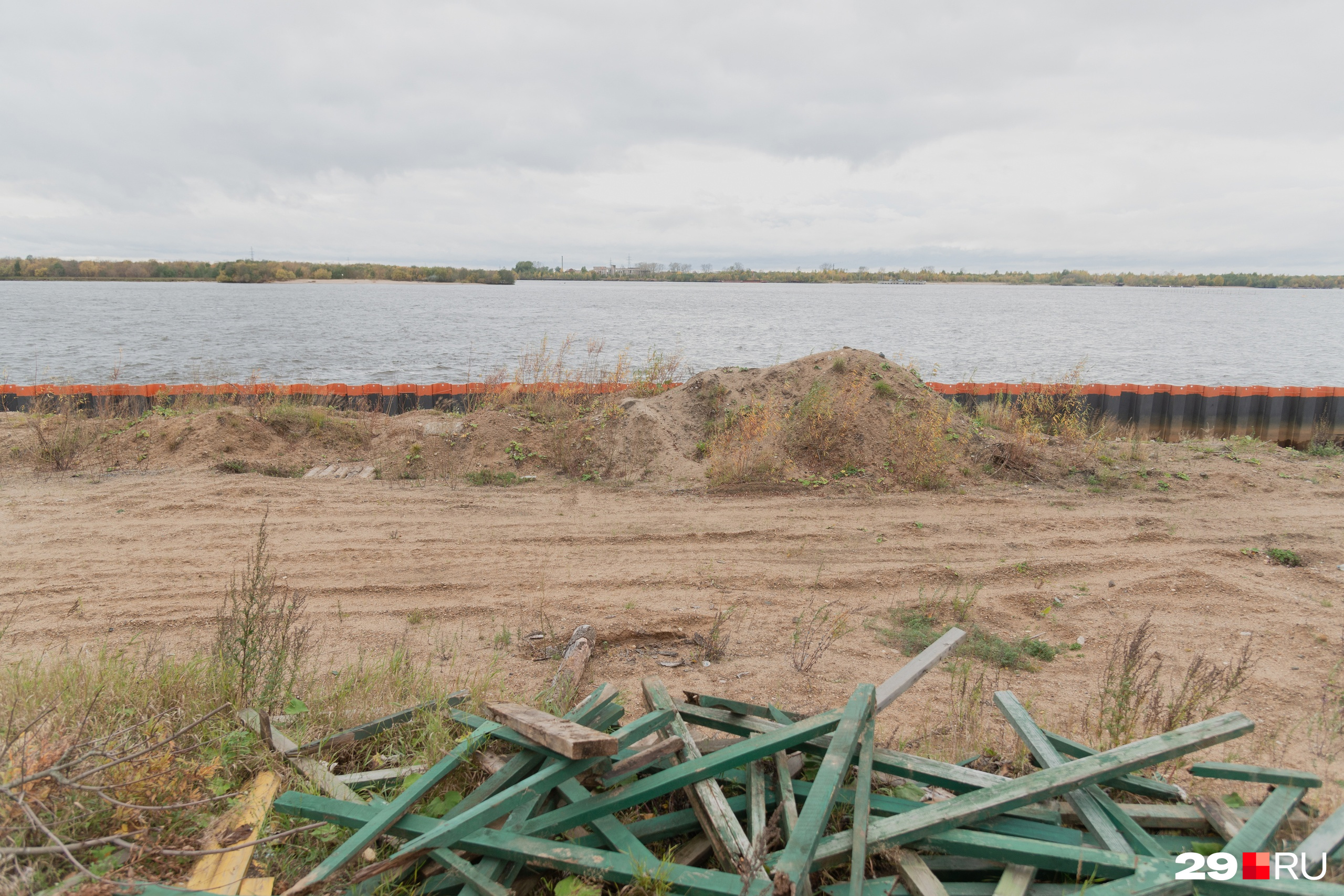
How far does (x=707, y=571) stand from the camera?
6820mm

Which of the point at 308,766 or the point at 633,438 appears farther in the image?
the point at 633,438

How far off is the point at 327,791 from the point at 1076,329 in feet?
173

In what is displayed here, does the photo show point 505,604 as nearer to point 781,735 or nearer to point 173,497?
point 781,735

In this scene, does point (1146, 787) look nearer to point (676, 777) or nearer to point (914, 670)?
point (914, 670)

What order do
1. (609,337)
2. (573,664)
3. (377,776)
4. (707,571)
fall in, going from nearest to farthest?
1. (377,776)
2. (573,664)
3. (707,571)
4. (609,337)

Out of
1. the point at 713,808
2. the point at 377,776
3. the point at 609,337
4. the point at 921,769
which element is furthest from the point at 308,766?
the point at 609,337

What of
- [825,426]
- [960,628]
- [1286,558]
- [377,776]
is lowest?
[960,628]

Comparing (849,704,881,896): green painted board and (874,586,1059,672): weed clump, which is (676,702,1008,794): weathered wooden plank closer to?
(849,704,881,896): green painted board

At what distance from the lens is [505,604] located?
6.02 metres

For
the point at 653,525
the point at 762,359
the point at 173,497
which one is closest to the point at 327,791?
the point at 653,525

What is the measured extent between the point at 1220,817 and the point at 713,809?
2.14 metres

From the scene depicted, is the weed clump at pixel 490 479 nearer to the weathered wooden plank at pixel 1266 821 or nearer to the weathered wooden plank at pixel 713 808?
the weathered wooden plank at pixel 713 808


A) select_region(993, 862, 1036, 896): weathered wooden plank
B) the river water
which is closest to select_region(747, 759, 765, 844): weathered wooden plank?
select_region(993, 862, 1036, 896): weathered wooden plank

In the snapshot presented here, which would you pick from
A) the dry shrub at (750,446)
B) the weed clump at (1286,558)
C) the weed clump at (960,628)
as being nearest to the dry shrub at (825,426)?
the dry shrub at (750,446)
